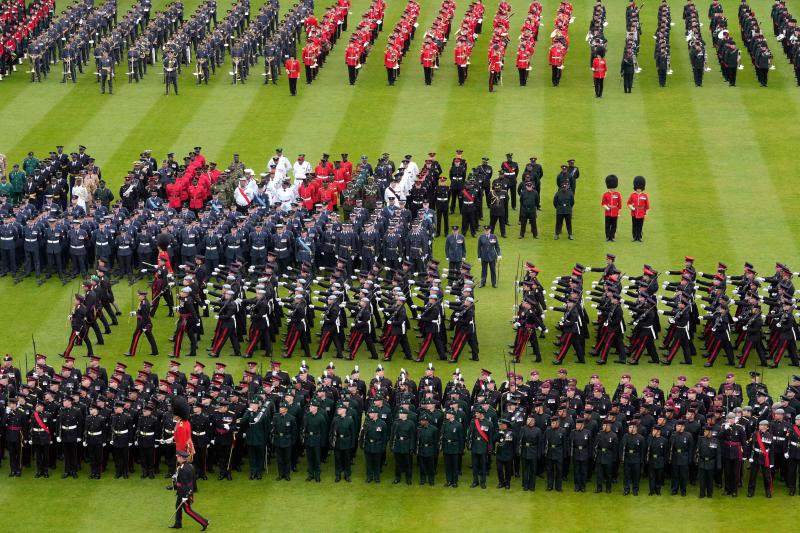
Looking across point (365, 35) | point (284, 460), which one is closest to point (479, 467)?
point (284, 460)

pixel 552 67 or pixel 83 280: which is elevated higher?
pixel 552 67

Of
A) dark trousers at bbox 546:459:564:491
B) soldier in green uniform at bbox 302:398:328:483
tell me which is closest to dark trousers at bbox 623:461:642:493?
dark trousers at bbox 546:459:564:491

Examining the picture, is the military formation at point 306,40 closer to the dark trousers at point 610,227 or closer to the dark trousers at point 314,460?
the dark trousers at point 610,227

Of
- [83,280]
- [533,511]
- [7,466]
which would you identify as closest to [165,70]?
[83,280]

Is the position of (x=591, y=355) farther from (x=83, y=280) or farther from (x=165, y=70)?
(x=165, y=70)

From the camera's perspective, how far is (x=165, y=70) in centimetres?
5956

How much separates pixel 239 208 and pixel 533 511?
17.1 metres

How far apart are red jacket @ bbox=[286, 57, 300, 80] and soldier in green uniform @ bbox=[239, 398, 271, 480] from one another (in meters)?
26.9

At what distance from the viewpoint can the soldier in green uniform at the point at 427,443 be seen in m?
32.9

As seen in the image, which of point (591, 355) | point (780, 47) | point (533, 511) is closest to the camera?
point (533, 511)

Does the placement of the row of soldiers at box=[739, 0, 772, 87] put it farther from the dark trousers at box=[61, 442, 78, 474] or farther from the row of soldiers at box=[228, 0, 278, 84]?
the dark trousers at box=[61, 442, 78, 474]

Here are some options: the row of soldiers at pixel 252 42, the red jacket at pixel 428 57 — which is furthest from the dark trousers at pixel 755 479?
the row of soldiers at pixel 252 42

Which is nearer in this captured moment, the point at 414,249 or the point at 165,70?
the point at 414,249

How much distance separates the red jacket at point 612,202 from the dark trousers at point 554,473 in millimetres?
13998
